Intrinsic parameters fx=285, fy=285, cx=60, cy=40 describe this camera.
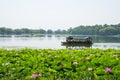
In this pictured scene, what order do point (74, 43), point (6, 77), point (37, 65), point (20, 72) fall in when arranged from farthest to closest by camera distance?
point (74, 43) → point (37, 65) → point (20, 72) → point (6, 77)

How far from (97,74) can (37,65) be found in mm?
1377

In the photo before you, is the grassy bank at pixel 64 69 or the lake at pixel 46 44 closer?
the grassy bank at pixel 64 69

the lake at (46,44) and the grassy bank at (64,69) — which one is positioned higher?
the grassy bank at (64,69)

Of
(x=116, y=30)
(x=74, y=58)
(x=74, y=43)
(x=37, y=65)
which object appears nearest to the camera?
(x=37, y=65)

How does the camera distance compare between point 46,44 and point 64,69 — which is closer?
point 64,69

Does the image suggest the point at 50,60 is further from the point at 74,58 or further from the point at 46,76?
the point at 46,76

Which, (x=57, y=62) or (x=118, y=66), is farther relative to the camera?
(x=57, y=62)

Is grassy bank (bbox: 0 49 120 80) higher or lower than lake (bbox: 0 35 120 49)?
higher

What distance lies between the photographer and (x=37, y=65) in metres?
6.23

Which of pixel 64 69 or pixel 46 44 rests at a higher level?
pixel 64 69

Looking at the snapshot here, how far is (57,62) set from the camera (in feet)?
21.3

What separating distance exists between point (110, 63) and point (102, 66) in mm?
264

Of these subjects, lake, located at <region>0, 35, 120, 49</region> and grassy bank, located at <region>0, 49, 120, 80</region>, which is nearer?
grassy bank, located at <region>0, 49, 120, 80</region>

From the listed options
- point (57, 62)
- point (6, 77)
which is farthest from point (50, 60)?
point (6, 77)
